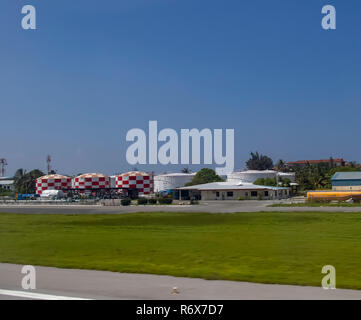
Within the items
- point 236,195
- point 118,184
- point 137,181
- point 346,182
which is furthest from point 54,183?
point 346,182

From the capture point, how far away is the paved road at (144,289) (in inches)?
351

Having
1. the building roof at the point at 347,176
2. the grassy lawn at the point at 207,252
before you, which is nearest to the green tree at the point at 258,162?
the building roof at the point at 347,176

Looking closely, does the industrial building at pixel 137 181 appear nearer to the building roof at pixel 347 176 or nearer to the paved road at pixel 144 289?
the building roof at pixel 347 176

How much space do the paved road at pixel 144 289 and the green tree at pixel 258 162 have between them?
151 metres

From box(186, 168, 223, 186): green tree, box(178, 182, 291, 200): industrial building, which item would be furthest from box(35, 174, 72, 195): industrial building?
box(186, 168, 223, 186): green tree

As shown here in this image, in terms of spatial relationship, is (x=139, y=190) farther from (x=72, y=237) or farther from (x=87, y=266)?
(x=87, y=266)

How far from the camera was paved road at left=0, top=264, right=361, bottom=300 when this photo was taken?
8922 millimetres

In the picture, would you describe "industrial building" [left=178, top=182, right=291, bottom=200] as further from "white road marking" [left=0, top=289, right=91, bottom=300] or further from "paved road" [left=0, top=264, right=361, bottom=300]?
"white road marking" [left=0, top=289, right=91, bottom=300]

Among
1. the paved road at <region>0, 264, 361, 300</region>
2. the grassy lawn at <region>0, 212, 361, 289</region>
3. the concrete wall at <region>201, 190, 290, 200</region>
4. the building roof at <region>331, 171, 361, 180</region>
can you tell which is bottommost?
the concrete wall at <region>201, 190, 290, 200</region>

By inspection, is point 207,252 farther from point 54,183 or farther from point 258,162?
point 258,162

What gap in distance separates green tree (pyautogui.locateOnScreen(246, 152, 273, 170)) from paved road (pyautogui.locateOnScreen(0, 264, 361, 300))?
151 meters

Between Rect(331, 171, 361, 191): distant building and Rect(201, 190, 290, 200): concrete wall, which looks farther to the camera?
Rect(331, 171, 361, 191): distant building
